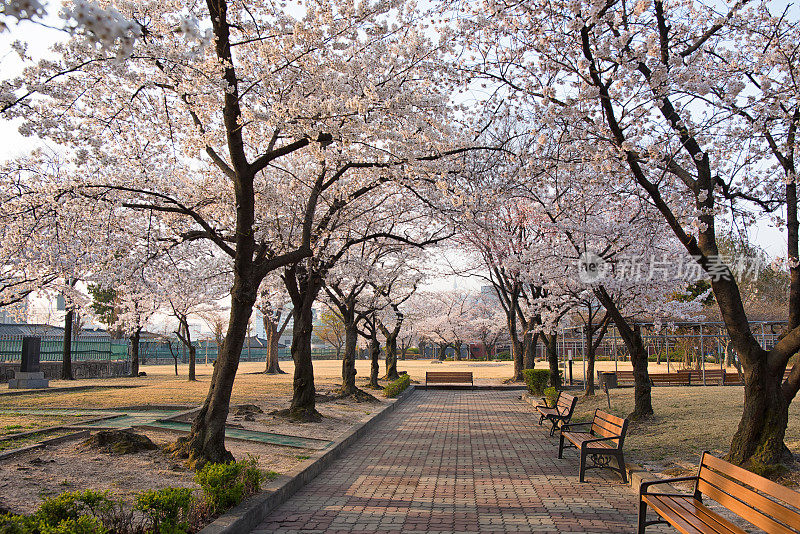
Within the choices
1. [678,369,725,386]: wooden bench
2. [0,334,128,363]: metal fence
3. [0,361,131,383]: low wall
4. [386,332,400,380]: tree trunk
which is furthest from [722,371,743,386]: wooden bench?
[0,334,128,363]: metal fence

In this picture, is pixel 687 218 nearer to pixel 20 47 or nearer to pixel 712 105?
pixel 712 105

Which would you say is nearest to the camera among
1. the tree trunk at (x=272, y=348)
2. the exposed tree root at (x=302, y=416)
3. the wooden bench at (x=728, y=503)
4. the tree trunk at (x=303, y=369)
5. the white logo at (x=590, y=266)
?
the wooden bench at (x=728, y=503)

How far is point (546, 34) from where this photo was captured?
729 cm

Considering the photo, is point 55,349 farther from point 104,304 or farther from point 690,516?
point 690,516

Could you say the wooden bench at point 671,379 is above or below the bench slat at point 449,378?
above

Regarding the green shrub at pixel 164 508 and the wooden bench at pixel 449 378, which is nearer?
the green shrub at pixel 164 508

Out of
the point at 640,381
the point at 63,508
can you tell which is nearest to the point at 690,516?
the point at 63,508

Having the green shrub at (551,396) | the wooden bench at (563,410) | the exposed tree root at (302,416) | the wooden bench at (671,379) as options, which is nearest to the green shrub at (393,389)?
the green shrub at (551,396)

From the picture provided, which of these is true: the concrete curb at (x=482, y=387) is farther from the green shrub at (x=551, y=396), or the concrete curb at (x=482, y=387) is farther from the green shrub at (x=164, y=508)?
the green shrub at (x=164, y=508)

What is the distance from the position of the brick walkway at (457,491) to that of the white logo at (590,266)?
3.87 meters

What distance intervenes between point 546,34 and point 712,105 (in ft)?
8.33

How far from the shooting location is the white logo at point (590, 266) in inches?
545

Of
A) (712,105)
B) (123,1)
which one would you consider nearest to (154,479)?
(123,1)

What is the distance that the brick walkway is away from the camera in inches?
229
